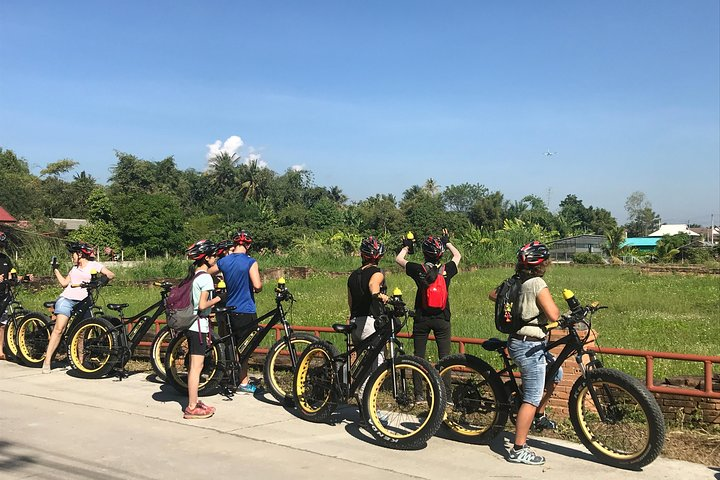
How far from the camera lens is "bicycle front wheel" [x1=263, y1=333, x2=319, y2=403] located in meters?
6.87

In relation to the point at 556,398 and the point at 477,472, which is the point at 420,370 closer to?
the point at 477,472

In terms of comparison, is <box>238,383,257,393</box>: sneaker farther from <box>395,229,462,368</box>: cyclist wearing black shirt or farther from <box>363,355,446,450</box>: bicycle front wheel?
<box>395,229,462,368</box>: cyclist wearing black shirt

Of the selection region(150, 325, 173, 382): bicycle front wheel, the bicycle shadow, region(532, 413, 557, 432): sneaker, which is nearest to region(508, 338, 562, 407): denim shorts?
region(532, 413, 557, 432): sneaker

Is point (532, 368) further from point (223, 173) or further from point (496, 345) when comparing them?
point (223, 173)

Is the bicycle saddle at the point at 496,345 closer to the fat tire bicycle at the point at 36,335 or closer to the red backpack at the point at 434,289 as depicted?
the red backpack at the point at 434,289

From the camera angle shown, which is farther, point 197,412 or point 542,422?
point 197,412

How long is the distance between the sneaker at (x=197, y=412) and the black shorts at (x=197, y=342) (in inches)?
20.1

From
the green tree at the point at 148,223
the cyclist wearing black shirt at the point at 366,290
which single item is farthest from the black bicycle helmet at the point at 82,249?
the green tree at the point at 148,223

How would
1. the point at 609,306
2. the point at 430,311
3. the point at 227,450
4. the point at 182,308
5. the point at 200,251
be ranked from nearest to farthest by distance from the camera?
the point at 227,450
the point at 430,311
the point at 182,308
the point at 200,251
the point at 609,306

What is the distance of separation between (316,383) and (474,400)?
1551 millimetres

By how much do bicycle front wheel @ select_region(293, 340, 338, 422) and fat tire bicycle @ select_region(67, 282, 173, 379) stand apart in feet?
8.01

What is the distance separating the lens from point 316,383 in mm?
6230

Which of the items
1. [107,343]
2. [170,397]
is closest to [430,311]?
[170,397]

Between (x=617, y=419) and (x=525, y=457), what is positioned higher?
(x=617, y=419)
